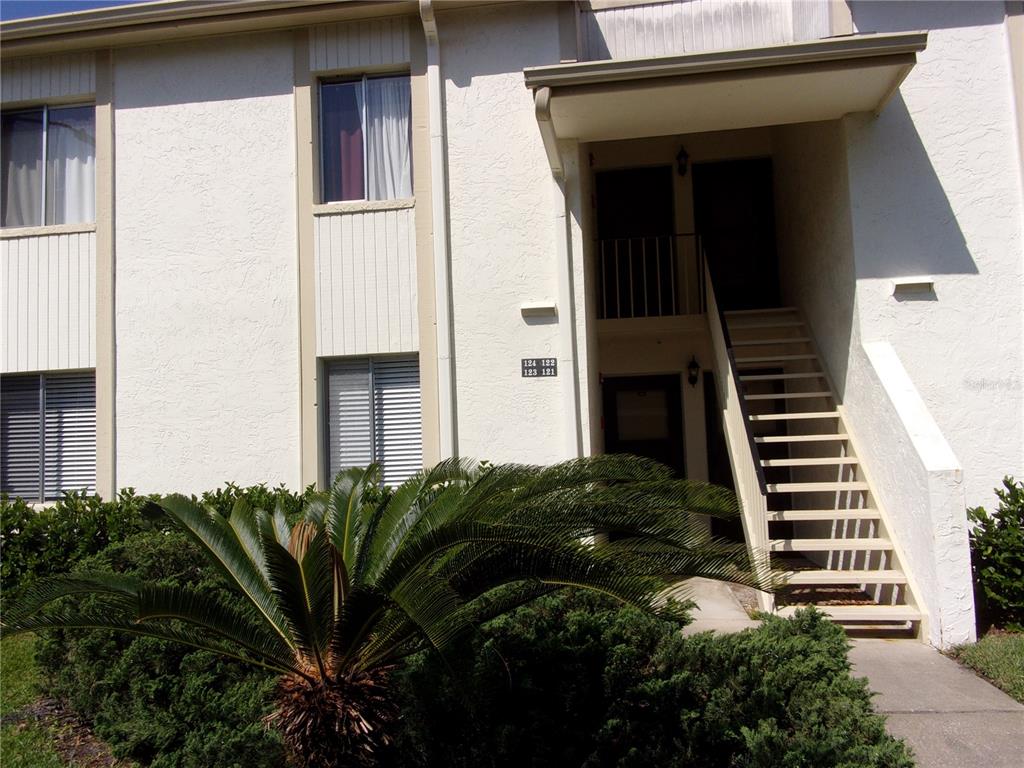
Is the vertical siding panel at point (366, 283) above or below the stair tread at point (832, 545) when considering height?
above

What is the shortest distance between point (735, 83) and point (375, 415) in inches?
192

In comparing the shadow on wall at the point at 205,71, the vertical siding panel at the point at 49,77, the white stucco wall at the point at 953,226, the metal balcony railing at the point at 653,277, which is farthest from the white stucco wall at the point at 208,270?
the white stucco wall at the point at 953,226

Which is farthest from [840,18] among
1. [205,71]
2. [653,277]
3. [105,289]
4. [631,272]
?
[105,289]

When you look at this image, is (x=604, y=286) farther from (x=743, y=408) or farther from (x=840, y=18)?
(x=840, y=18)

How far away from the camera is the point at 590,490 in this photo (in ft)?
16.2

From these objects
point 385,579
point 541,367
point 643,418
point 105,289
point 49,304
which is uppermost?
point 105,289

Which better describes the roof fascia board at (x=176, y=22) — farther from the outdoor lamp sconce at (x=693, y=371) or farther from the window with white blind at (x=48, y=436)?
the outdoor lamp sconce at (x=693, y=371)

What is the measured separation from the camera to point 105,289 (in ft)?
30.4

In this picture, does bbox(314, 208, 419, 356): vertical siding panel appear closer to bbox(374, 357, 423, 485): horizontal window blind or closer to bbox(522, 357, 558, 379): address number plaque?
bbox(374, 357, 423, 485): horizontal window blind

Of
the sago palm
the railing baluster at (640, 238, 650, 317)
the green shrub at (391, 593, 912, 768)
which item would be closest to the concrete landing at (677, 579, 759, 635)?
the green shrub at (391, 593, 912, 768)

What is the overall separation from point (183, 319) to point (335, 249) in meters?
1.85

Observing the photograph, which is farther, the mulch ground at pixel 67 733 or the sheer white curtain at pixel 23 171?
the sheer white curtain at pixel 23 171

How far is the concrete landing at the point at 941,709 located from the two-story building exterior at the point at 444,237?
1114 mm

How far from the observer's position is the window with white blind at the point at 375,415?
8.98 meters
